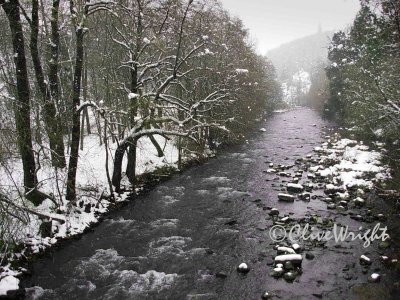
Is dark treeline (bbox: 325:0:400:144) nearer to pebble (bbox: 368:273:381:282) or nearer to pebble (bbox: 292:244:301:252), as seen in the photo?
pebble (bbox: 368:273:381:282)

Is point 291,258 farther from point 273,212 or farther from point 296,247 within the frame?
point 273,212

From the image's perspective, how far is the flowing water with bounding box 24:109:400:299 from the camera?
9539 millimetres

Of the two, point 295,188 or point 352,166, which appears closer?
point 295,188

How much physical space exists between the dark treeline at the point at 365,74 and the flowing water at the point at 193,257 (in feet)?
18.5

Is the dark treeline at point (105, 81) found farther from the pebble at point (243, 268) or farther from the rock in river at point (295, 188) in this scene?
the pebble at point (243, 268)

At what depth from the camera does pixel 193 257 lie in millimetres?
11406

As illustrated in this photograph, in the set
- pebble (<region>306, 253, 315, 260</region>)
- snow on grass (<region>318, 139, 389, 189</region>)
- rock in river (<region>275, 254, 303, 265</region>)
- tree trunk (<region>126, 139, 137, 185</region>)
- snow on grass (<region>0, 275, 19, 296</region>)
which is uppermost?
Answer: tree trunk (<region>126, 139, 137, 185</region>)

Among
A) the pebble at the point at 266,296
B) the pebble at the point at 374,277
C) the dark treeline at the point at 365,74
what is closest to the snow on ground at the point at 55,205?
the pebble at the point at 266,296

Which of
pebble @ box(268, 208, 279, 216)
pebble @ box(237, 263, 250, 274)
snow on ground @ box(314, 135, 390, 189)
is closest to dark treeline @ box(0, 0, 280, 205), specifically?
pebble @ box(268, 208, 279, 216)

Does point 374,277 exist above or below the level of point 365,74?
below

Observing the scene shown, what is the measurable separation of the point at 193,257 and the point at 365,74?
2058 cm

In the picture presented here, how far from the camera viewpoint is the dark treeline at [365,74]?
16.0m

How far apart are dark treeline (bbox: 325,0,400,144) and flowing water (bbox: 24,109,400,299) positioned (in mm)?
5639

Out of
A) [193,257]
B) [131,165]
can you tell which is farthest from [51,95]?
[193,257]
